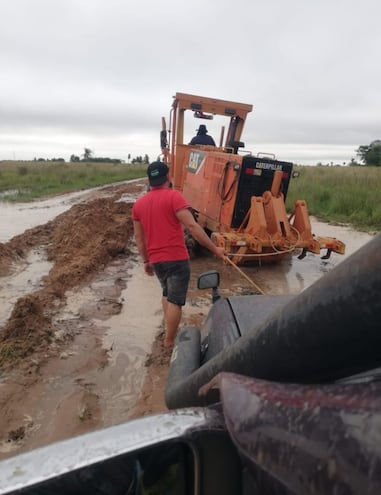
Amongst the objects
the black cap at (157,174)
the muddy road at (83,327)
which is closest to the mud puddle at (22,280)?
the muddy road at (83,327)

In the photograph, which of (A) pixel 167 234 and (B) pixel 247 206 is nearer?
(A) pixel 167 234

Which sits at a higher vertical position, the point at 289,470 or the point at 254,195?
the point at 289,470

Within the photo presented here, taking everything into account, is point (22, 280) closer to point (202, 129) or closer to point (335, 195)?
point (202, 129)

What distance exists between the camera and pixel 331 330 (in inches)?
37.4

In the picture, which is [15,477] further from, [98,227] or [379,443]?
[98,227]

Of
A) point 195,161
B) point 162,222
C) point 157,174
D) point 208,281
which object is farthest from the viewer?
point 195,161

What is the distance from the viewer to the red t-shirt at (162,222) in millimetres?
4145

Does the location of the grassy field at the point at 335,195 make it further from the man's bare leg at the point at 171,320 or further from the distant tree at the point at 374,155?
the distant tree at the point at 374,155

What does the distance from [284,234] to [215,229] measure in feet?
4.20

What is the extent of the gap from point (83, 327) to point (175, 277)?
1440mm

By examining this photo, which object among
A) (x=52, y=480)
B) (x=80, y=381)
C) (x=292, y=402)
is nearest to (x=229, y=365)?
(x=292, y=402)

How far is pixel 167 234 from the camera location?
4234 mm

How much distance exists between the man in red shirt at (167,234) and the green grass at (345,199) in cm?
1022

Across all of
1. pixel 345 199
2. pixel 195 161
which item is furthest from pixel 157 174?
pixel 345 199
